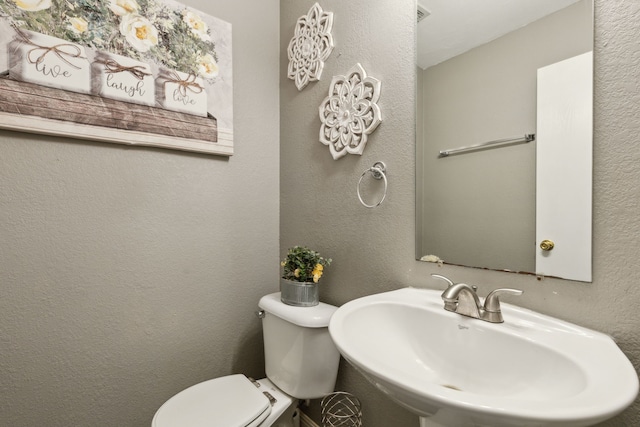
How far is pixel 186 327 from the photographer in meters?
1.37

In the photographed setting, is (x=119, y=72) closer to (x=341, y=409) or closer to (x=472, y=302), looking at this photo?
(x=472, y=302)

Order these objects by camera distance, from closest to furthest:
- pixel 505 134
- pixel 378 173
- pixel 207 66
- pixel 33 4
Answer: pixel 505 134 → pixel 33 4 → pixel 378 173 → pixel 207 66

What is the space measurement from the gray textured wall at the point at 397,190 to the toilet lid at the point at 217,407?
0.40 meters

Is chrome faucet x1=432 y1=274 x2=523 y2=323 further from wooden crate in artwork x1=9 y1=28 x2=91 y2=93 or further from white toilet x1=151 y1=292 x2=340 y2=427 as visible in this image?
wooden crate in artwork x1=9 y1=28 x2=91 y2=93

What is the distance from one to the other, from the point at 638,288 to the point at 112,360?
1658 mm

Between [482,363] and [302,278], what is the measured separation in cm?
70

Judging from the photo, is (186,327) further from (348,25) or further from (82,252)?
(348,25)

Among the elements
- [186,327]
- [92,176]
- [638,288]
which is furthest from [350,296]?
[92,176]

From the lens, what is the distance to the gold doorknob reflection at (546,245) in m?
0.80

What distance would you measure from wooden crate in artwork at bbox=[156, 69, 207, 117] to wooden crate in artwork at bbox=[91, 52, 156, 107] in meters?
0.04

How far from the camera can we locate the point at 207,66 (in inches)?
54.5

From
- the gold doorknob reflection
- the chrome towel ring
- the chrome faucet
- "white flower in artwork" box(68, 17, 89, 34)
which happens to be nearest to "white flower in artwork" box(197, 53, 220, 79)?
"white flower in artwork" box(68, 17, 89, 34)

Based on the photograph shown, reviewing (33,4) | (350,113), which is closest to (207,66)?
(33,4)

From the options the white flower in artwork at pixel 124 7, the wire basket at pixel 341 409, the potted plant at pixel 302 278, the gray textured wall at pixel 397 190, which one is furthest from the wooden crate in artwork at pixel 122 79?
the wire basket at pixel 341 409
